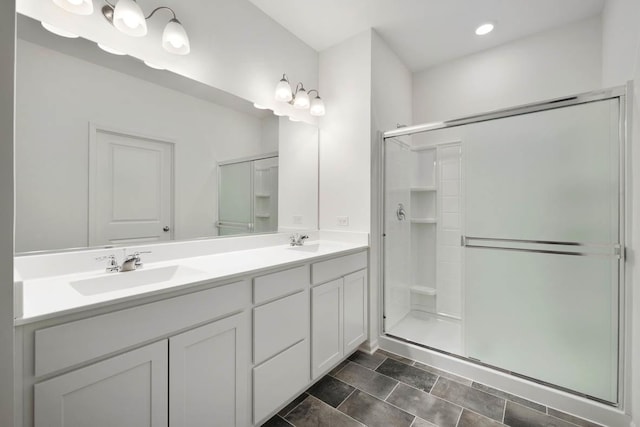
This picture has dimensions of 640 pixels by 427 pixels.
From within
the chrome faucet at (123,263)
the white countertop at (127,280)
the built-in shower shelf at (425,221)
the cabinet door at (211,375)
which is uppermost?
the built-in shower shelf at (425,221)

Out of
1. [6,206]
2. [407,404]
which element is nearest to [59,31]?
[6,206]

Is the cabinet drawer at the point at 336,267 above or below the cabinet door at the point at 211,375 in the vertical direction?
above

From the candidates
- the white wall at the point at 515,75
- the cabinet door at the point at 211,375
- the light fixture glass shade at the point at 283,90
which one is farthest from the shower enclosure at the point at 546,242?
the cabinet door at the point at 211,375

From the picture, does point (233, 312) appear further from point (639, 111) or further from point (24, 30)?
point (639, 111)

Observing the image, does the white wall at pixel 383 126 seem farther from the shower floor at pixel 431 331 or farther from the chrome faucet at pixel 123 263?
the chrome faucet at pixel 123 263

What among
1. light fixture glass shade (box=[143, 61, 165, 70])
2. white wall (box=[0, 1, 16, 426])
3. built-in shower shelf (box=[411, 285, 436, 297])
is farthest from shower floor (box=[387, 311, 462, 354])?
light fixture glass shade (box=[143, 61, 165, 70])

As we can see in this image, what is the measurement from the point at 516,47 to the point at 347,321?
2865 mm

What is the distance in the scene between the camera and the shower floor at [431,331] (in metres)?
2.23

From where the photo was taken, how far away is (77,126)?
1249 mm

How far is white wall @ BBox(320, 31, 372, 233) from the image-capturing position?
2.31 m

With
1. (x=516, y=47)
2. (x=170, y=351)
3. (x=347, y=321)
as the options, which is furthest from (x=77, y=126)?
(x=516, y=47)

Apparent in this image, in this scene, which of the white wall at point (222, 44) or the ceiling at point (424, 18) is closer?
the white wall at point (222, 44)

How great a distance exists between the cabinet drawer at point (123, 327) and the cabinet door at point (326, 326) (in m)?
0.63

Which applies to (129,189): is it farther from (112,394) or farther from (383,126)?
(383,126)
